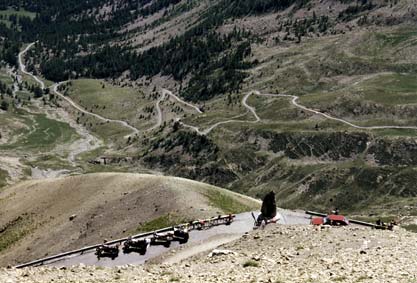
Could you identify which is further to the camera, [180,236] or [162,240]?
[180,236]

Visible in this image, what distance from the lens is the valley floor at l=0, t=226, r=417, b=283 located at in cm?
3719

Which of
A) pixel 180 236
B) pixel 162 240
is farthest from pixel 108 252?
Result: pixel 180 236

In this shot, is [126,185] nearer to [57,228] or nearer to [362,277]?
[57,228]

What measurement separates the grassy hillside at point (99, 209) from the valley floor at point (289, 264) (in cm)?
2478

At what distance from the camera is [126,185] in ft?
303

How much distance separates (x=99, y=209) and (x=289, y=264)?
Answer: 49647mm

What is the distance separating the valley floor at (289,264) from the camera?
122ft

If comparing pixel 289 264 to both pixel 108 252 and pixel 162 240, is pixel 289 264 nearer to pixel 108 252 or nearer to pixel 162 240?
pixel 162 240

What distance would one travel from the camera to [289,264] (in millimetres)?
42469

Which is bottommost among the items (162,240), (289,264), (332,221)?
(332,221)

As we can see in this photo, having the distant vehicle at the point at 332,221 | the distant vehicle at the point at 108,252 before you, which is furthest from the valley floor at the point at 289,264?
the distant vehicle at the point at 332,221

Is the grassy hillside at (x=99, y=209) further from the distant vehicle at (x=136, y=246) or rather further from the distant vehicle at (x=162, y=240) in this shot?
the distant vehicle at (x=136, y=246)

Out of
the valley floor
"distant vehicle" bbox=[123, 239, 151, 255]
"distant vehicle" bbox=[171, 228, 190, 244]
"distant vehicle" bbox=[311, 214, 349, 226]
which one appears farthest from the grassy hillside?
the valley floor

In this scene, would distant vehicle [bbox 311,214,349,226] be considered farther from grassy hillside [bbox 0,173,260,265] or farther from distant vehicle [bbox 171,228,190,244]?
distant vehicle [bbox 171,228,190,244]
